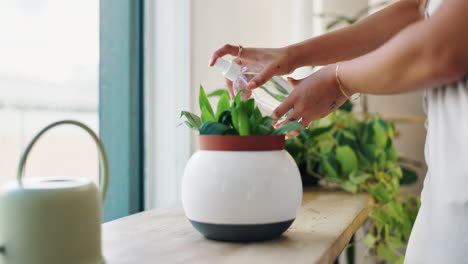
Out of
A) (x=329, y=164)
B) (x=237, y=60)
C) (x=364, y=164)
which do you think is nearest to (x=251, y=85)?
(x=237, y=60)

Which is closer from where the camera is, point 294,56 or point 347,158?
point 294,56

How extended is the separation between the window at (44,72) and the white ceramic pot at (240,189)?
1.86ft

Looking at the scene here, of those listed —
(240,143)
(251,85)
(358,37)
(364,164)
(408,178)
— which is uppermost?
(358,37)

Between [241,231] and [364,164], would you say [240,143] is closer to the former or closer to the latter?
[241,231]

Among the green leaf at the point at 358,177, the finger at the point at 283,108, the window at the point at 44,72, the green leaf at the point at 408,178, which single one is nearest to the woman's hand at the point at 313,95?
the finger at the point at 283,108

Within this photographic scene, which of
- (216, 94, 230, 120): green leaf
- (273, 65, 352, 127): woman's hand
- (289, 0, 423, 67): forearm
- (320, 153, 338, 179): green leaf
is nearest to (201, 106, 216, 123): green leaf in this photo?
(216, 94, 230, 120): green leaf

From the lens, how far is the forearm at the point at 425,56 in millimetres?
603

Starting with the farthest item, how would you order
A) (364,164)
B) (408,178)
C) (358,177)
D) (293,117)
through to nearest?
(408,178) < (364,164) < (358,177) < (293,117)

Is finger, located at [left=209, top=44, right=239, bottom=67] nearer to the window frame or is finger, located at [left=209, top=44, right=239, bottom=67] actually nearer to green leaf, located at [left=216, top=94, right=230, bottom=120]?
green leaf, located at [left=216, top=94, right=230, bottom=120]

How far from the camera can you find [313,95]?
0.84 m

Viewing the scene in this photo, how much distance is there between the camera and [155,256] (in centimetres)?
70

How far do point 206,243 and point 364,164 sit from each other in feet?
3.45

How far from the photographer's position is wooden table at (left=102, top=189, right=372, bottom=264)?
2.28 ft

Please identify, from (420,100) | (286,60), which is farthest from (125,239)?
(420,100)
